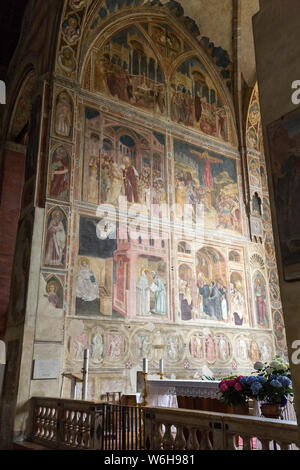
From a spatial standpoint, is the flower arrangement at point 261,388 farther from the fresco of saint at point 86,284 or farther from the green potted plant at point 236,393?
the fresco of saint at point 86,284

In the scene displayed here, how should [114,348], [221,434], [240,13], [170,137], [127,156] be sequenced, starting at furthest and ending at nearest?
[240,13] < [170,137] < [127,156] < [114,348] < [221,434]

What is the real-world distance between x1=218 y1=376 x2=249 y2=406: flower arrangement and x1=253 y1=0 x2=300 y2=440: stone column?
1.69 m

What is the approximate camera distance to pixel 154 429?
523 cm

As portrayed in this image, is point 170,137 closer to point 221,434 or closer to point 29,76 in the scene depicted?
point 29,76

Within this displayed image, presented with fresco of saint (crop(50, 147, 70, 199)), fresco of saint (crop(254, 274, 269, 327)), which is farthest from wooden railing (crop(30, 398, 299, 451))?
fresco of saint (crop(254, 274, 269, 327))

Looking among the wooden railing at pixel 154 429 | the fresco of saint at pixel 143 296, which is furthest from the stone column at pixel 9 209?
the wooden railing at pixel 154 429

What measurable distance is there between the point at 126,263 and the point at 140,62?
6.34m

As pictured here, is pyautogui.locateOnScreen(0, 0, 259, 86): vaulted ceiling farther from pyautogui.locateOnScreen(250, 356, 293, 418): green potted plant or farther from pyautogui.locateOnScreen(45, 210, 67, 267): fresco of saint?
pyautogui.locateOnScreen(250, 356, 293, 418): green potted plant

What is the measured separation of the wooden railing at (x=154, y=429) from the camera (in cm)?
406

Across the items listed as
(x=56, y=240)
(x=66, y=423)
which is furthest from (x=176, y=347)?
(x=66, y=423)

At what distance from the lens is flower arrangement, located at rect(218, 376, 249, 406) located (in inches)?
208

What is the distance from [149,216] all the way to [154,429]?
23.5ft

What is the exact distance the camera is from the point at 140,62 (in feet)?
43.3
